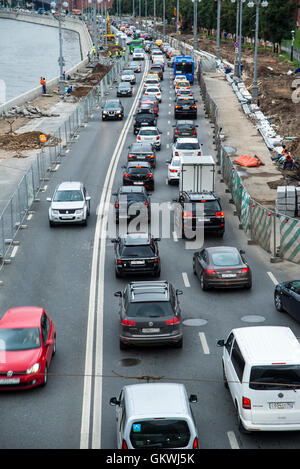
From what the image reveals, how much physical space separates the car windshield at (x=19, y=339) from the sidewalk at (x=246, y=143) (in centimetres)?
1839

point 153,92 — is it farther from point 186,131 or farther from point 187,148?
point 187,148

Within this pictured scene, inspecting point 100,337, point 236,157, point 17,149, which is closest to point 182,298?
point 100,337

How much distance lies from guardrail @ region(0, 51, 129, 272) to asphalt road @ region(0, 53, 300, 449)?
1.86ft

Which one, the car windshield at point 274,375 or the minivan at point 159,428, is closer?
the minivan at point 159,428

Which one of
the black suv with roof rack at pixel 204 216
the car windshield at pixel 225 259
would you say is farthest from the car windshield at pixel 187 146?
the car windshield at pixel 225 259

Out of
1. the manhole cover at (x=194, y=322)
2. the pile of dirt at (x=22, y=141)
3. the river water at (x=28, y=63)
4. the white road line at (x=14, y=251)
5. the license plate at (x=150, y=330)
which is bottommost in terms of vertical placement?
the river water at (x=28, y=63)

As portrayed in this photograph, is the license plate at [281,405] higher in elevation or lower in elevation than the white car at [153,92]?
higher

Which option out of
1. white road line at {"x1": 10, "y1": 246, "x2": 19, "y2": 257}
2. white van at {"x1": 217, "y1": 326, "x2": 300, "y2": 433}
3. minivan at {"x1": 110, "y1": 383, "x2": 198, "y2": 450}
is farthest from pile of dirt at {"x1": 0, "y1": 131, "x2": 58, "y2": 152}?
minivan at {"x1": 110, "y1": 383, "x2": 198, "y2": 450}

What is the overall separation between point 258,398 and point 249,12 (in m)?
121

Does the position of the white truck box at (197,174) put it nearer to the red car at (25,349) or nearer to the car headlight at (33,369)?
the red car at (25,349)

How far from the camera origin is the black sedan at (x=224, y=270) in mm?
22922

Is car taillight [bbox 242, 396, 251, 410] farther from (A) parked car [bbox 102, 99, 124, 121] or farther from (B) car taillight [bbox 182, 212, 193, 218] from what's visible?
(A) parked car [bbox 102, 99, 124, 121]

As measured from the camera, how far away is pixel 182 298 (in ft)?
75.4
